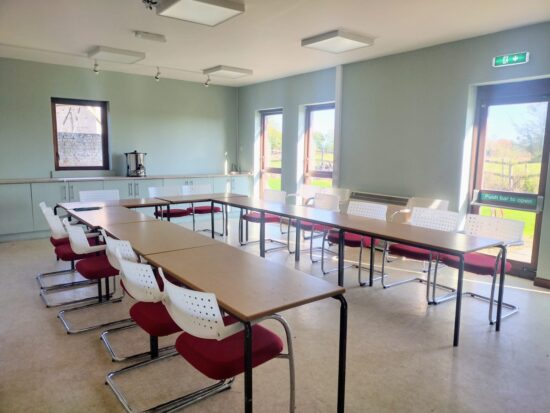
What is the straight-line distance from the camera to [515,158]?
438 cm

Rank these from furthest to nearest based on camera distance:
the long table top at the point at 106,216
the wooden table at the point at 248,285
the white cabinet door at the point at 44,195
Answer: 1. the white cabinet door at the point at 44,195
2. the long table top at the point at 106,216
3. the wooden table at the point at 248,285

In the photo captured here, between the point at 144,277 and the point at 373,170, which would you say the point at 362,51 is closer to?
the point at 373,170

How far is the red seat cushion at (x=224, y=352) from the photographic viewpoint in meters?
1.72

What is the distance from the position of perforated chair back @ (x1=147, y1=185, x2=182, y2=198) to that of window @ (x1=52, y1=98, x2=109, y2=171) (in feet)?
5.01

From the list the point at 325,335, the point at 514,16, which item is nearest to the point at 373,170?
the point at 514,16

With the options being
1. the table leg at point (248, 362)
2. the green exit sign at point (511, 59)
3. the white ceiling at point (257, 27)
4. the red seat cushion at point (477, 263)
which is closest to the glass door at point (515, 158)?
the green exit sign at point (511, 59)

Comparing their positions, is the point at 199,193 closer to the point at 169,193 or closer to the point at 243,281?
the point at 169,193

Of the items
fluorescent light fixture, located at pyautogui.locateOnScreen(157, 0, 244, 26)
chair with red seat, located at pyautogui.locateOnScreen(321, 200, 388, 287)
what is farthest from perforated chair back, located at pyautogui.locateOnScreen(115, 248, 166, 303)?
chair with red seat, located at pyautogui.locateOnScreen(321, 200, 388, 287)

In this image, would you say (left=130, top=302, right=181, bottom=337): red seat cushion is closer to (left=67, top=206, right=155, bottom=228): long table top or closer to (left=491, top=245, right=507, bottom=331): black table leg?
(left=67, top=206, right=155, bottom=228): long table top

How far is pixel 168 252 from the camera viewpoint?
2686mm

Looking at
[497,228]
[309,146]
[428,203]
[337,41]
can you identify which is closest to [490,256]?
[497,228]

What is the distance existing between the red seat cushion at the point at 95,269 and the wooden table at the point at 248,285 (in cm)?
73

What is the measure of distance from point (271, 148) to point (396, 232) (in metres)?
4.86

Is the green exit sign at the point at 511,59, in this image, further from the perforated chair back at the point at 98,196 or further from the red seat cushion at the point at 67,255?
the perforated chair back at the point at 98,196
